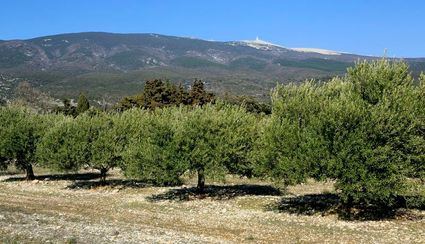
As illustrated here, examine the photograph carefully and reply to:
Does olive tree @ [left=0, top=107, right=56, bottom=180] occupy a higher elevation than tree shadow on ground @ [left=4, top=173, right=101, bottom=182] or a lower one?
higher

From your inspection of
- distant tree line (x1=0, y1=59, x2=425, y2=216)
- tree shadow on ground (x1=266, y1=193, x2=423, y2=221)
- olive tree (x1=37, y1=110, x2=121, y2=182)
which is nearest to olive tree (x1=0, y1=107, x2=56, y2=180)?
olive tree (x1=37, y1=110, x2=121, y2=182)

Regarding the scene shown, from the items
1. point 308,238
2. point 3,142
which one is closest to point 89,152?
point 3,142

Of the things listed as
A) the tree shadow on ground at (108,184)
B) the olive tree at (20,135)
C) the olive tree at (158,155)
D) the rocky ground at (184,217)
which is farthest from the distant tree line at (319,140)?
the olive tree at (20,135)

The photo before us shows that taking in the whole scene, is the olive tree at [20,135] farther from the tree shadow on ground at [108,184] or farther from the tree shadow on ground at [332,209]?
the tree shadow on ground at [332,209]

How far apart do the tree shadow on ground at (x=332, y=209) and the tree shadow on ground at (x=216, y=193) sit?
213 inches

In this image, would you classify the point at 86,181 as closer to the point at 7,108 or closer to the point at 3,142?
the point at 3,142

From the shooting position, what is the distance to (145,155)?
152 ft

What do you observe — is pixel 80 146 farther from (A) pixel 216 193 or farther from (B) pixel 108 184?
(A) pixel 216 193

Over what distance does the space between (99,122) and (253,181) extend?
20.9 meters

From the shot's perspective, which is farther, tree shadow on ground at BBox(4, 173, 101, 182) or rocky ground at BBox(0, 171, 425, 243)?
tree shadow on ground at BBox(4, 173, 101, 182)

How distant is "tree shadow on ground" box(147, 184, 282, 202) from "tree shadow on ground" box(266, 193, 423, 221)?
17.8 feet

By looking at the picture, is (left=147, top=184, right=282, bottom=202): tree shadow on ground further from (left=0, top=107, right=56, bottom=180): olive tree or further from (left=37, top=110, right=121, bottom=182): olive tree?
(left=0, top=107, right=56, bottom=180): olive tree

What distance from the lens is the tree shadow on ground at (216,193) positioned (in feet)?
156

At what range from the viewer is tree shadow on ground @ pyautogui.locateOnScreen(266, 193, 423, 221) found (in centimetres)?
3597
